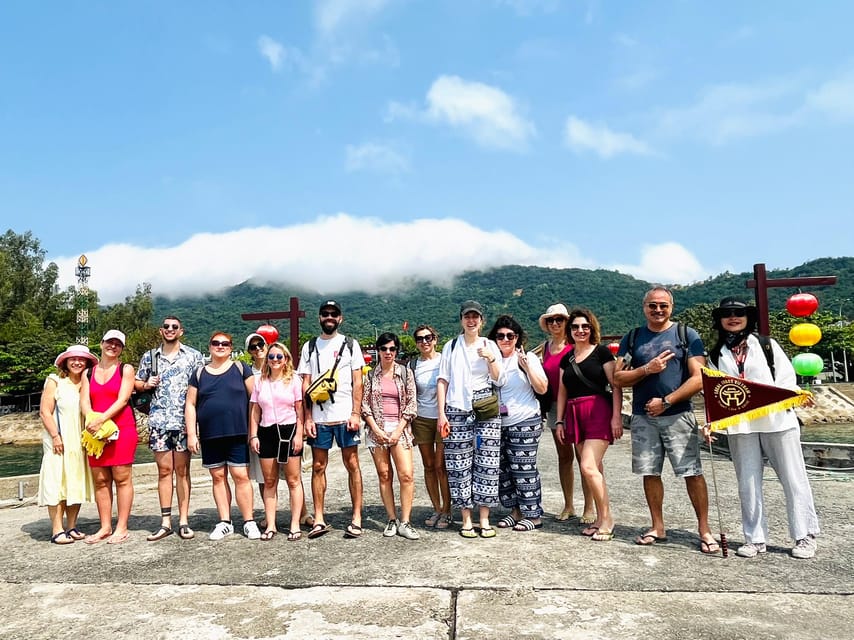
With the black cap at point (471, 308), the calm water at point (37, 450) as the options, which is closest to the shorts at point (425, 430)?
the black cap at point (471, 308)

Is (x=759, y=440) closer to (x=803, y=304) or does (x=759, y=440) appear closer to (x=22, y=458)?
(x=803, y=304)

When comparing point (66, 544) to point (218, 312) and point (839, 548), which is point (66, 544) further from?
point (218, 312)

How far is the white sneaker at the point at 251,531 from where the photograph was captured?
4496mm

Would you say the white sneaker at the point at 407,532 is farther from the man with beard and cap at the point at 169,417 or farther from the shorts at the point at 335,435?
the man with beard and cap at the point at 169,417

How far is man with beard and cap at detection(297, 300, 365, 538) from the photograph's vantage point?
4.52m

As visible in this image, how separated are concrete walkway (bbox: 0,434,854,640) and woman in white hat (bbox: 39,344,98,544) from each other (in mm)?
260

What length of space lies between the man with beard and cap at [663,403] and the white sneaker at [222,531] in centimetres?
311

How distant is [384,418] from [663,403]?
203cm

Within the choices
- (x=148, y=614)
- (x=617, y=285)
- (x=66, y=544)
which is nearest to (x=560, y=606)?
(x=148, y=614)

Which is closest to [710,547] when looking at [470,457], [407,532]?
[470,457]

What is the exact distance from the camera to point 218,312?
16825 centimetres

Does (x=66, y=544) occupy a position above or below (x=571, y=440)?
below

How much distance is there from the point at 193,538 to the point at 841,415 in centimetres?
4127

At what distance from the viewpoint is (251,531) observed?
4.52 m
